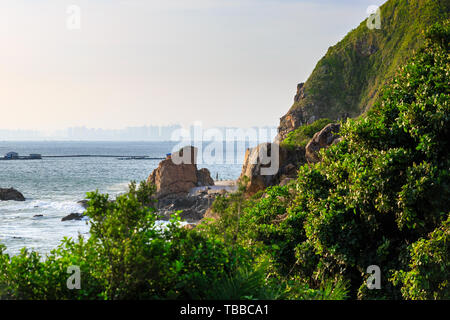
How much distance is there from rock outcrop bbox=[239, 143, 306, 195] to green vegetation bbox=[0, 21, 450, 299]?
1435 cm

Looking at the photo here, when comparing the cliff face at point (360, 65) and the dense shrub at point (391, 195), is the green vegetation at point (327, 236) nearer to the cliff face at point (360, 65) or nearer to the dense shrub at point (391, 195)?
the dense shrub at point (391, 195)

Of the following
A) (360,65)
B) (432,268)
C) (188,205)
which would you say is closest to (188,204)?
(188,205)

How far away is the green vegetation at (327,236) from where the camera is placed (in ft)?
19.9

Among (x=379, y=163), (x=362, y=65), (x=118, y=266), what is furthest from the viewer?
(x=362, y=65)

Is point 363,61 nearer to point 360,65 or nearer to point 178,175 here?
point 360,65

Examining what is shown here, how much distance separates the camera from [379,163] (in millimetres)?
9625

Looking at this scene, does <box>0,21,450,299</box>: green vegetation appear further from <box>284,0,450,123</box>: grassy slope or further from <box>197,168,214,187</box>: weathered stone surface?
A: <box>284,0,450,123</box>: grassy slope

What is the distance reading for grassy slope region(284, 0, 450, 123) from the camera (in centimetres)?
9425

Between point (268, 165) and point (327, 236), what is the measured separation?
60.3 feet

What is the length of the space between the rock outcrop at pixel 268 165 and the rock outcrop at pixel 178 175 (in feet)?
84.8

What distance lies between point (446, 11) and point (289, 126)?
38.9 meters

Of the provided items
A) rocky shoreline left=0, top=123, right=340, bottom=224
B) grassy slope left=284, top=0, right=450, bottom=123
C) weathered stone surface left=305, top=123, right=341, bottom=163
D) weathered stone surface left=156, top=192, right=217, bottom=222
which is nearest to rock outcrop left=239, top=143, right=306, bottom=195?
rocky shoreline left=0, top=123, right=340, bottom=224
